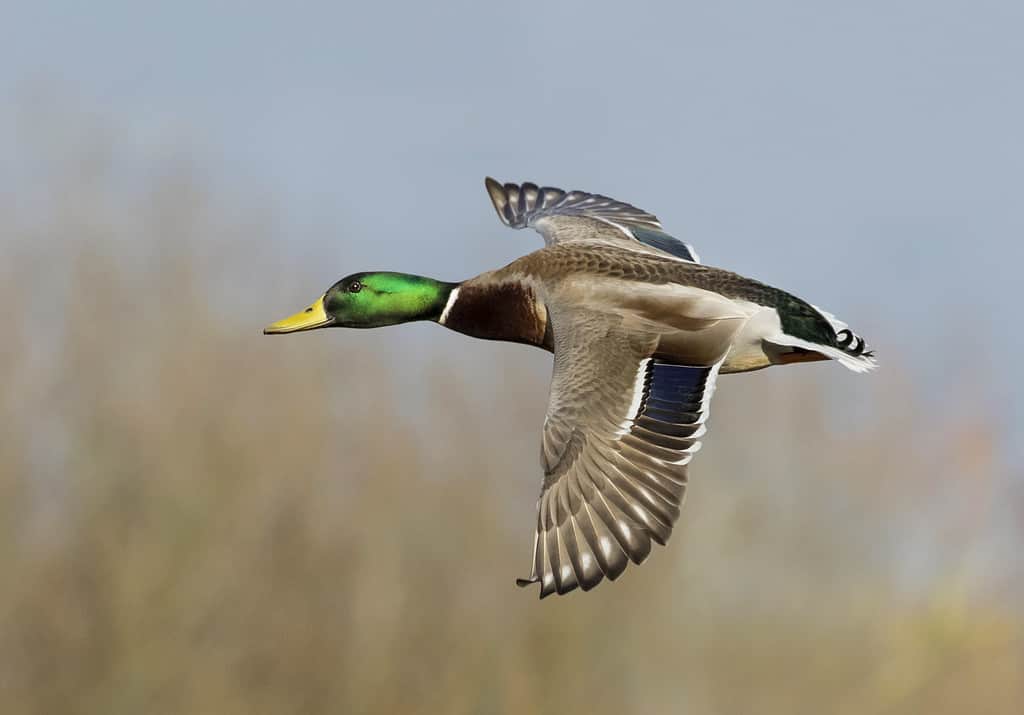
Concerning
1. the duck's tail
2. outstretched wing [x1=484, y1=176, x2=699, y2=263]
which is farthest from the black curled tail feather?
outstretched wing [x1=484, y1=176, x2=699, y2=263]

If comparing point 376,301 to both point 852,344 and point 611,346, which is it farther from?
point 852,344

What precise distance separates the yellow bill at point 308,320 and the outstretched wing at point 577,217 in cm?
174

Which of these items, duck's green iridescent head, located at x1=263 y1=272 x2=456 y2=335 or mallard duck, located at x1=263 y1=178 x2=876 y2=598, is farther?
duck's green iridescent head, located at x1=263 y1=272 x2=456 y2=335

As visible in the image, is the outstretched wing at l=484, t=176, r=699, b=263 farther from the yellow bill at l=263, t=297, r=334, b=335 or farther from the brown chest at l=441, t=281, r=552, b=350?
the yellow bill at l=263, t=297, r=334, b=335

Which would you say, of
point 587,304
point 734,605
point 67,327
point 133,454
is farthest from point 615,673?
point 587,304

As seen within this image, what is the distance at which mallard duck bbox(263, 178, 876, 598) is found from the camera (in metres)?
7.01

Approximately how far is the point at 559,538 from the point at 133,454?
17230mm

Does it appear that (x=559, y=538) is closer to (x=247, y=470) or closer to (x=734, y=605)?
(x=247, y=470)

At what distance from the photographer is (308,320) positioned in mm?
9039

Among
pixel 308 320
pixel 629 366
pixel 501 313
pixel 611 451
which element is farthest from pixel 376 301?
pixel 611 451

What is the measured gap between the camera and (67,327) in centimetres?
2189

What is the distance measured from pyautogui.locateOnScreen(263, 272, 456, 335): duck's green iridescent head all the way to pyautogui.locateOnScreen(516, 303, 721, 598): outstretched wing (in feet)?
5.46

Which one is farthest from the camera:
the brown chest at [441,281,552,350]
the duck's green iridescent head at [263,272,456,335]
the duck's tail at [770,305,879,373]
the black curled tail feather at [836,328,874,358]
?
the duck's green iridescent head at [263,272,456,335]

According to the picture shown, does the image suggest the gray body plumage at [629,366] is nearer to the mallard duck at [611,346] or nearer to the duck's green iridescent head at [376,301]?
the mallard duck at [611,346]
